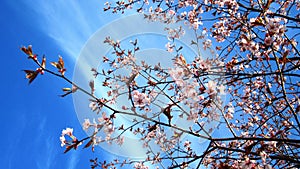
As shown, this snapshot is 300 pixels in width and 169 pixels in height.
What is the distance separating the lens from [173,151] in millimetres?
3566

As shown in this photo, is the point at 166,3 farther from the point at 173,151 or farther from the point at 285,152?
the point at 285,152

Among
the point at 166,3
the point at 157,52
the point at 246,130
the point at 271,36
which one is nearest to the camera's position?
the point at 271,36

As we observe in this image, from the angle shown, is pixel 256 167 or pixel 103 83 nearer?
pixel 256 167

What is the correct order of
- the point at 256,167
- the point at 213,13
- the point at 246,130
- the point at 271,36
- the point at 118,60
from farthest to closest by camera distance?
the point at 246,130, the point at 118,60, the point at 213,13, the point at 256,167, the point at 271,36

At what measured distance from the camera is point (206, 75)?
2908mm

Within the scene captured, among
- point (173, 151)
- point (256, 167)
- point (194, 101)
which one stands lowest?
point (256, 167)

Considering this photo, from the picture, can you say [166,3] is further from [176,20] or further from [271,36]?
[271,36]

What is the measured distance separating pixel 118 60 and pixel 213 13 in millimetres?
1634

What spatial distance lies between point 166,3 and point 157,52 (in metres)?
1.14

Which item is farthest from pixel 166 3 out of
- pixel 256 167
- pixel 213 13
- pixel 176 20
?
pixel 256 167

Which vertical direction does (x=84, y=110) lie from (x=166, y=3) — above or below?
below

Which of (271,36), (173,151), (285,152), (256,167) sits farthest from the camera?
(173,151)

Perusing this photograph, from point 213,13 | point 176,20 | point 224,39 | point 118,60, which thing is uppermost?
point 176,20

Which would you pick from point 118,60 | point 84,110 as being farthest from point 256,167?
point 118,60
